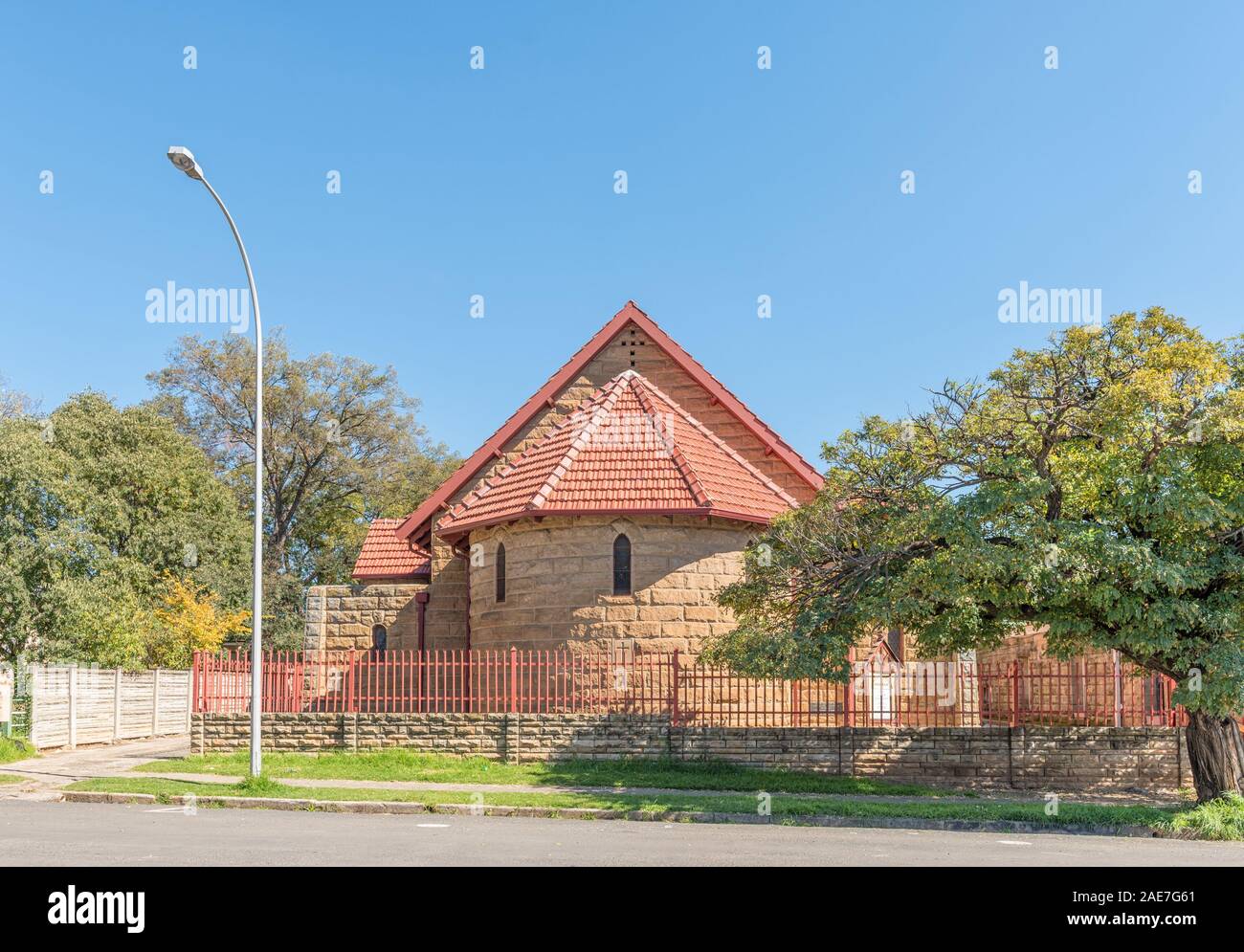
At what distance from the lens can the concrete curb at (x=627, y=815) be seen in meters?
13.1

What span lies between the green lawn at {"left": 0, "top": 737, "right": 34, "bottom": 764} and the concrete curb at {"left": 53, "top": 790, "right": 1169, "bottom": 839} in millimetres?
6704

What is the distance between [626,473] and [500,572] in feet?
10.6

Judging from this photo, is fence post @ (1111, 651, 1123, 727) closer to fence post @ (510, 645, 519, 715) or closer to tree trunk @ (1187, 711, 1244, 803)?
tree trunk @ (1187, 711, 1244, 803)

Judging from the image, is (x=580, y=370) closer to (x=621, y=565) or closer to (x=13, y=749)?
(x=621, y=565)

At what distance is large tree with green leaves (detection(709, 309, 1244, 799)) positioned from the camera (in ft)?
Result: 43.4

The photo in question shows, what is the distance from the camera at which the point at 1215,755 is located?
14.3 m

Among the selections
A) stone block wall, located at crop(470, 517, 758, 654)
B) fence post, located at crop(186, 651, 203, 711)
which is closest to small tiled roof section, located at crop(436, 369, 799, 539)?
stone block wall, located at crop(470, 517, 758, 654)

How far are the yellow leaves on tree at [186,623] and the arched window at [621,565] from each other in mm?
19122

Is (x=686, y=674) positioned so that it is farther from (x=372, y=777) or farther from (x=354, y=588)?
(x=354, y=588)

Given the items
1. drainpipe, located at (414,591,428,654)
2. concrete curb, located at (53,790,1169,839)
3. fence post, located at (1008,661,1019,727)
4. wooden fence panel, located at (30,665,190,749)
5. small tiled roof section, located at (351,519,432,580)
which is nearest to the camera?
concrete curb, located at (53,790,1169,839)

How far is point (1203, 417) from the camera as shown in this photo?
1321cm

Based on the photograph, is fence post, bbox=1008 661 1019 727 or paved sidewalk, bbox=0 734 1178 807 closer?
paved sidewalk, bbox=0 734 1178 807

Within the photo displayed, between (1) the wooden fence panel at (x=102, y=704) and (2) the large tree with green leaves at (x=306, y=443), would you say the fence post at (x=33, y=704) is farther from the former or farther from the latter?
(2) the large tree with green leaves at (x=306, y=443)

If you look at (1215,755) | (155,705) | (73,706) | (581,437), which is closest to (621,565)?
(581,437)
